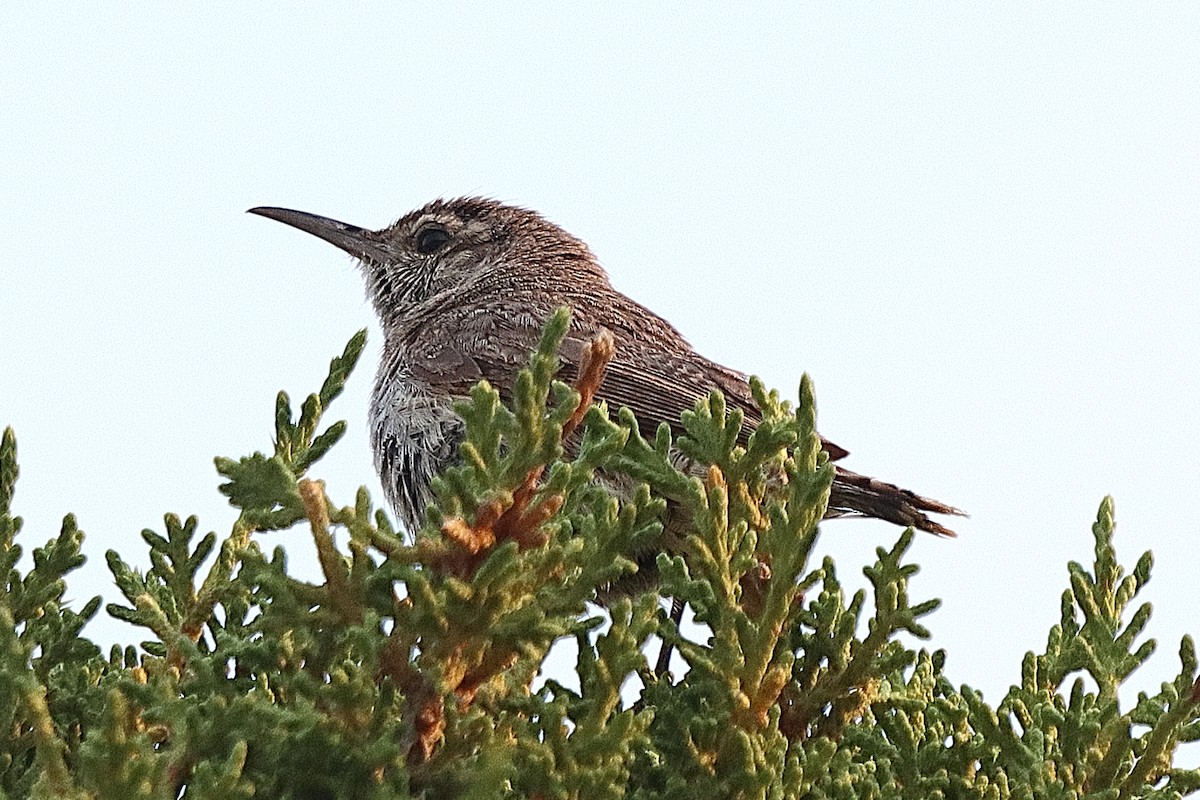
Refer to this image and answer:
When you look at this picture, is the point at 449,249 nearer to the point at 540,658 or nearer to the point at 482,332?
the point at 482,332

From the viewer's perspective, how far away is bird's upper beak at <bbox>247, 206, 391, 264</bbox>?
324 inches

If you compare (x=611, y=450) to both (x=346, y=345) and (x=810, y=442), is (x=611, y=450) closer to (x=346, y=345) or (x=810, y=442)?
(x=810, y=442)

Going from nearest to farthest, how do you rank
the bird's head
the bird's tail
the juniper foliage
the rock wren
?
the juniper foliage < the bird's tail < the rock wren < the bird's head

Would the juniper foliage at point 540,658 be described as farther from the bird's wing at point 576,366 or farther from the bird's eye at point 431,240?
the bird's eye at point 431,240

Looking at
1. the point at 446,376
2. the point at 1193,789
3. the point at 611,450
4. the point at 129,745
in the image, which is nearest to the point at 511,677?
the point at 611,450

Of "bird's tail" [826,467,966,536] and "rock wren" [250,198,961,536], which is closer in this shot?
"bird's tail" [826,467,966,536]

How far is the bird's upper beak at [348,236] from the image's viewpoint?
8.22 metres

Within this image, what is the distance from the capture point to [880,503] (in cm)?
523

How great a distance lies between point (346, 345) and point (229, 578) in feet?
2.49

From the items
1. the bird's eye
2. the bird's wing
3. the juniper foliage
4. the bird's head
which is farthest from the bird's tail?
the bird's eye

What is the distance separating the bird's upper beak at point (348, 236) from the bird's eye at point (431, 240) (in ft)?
0.58

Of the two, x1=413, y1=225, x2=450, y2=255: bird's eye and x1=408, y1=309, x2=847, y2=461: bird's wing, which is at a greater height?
x1=413, y1=225, x2=450, y2=255: bird's eye

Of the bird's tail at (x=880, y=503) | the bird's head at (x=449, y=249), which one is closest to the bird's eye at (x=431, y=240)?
the bird's head at (x=449, y=249)

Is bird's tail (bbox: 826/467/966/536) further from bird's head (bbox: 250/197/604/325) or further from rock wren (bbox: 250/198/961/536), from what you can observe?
bird's head (bbox: 250/197/604/325)
